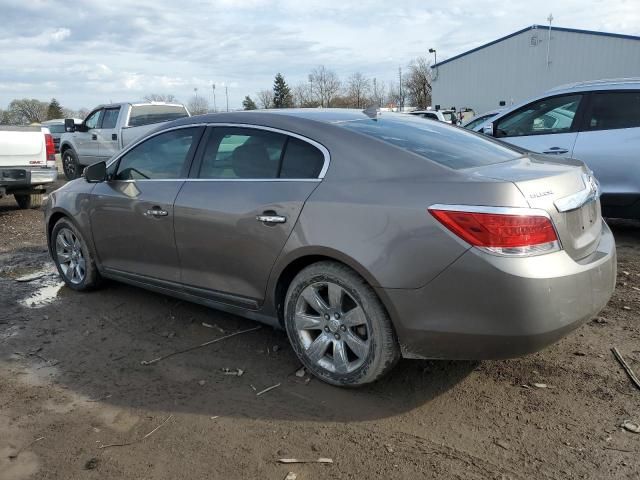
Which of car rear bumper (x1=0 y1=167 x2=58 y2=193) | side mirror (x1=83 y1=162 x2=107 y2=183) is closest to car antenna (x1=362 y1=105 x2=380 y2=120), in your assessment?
side mirror (x1=83 y1=162 x2=107 y2=183)

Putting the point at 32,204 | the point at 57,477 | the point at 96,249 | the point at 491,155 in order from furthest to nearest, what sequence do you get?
1. the point at 32,204
2. the point at 96,249
3. the point at 491,155
4. the point at 57,477

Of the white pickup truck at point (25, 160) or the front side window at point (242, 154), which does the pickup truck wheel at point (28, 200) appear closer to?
the white pickup truck at point (25, 160)

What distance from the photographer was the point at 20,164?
9.10 metres

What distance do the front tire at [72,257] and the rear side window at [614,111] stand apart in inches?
211

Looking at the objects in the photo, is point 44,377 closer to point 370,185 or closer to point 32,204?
point 370,185

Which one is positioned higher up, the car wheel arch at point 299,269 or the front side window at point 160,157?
the front side window at point 160,157

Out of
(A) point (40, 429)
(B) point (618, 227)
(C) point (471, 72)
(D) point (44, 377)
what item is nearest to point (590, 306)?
(A) point (40, 429)

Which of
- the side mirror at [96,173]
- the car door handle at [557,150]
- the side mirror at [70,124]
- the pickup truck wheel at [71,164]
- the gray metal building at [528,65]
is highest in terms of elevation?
the gray metal building at [528,65]

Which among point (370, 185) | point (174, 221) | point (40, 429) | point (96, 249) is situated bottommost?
point (40, 429)

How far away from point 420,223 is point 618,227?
17.3 feet

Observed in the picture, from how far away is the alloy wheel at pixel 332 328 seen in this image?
3.06 m

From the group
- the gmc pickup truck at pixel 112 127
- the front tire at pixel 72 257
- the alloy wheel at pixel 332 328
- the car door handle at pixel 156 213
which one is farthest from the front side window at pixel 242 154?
the gmc pickup truck at pixel 112 127

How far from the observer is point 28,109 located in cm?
8006

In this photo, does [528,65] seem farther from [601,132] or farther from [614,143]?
[614,143]
